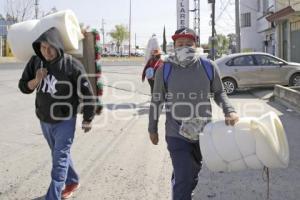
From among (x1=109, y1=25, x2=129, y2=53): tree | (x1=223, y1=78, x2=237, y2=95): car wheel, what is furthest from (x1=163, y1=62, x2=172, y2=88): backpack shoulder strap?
(x1=109, y1=25, x2=129, y2=53): tree

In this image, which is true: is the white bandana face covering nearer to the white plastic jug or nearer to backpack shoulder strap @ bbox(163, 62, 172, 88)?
backpack shoulder strap @ bbox(163, 62, 172, 88)

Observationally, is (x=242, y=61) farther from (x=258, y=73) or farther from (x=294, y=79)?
(x=294, y=79)

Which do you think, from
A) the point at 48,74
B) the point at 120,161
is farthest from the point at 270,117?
the point at 120,161

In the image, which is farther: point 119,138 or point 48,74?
point 119,138

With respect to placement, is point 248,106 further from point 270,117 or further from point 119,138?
point 270,117

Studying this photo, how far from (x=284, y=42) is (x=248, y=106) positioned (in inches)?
743

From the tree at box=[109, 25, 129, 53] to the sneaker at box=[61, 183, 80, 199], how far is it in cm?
10846

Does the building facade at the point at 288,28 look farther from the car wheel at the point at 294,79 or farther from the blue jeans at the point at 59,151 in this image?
the blue jeans at the point at 59,151

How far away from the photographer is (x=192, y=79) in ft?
14.0

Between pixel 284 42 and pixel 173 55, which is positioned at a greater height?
pixel 284 42

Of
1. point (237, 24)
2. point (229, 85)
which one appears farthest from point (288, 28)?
point (229, 85)

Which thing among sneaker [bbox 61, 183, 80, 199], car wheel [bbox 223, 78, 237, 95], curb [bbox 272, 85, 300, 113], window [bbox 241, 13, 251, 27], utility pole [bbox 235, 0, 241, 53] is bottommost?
sneaker [bbox 61, 183, 80, 199]

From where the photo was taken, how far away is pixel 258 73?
728 inches

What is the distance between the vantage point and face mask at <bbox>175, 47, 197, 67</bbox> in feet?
13.8
